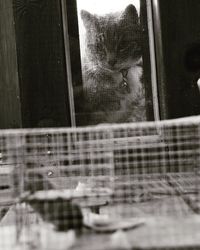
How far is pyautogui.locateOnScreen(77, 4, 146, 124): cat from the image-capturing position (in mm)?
7809

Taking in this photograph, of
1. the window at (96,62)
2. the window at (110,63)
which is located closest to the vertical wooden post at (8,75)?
the window at (96,62)

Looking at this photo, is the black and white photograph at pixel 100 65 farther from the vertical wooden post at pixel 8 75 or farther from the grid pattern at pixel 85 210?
the grid pattern at pixel 85 210

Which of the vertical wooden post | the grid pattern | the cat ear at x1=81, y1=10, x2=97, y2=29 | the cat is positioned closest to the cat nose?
the cat

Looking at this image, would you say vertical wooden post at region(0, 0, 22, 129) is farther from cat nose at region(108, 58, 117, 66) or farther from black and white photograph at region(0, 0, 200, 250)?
cat nose at region(108, 58, 117, 66)

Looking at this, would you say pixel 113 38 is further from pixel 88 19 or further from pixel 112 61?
pixel 88 19

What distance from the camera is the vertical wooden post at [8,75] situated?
25.0ft

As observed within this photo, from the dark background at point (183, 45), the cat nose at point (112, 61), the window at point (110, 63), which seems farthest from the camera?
the cat nose at point (112, 61)

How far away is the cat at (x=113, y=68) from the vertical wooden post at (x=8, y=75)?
44.8 inches

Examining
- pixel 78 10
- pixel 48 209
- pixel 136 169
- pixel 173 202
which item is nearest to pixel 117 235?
pixel 48 209

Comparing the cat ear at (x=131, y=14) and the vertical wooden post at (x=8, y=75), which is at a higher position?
the cat ear at (x=131, y=14)

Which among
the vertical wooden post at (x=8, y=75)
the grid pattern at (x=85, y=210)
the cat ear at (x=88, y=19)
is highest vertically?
the cat ear at (x=88, y=19)

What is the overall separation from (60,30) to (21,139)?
4.39 metres

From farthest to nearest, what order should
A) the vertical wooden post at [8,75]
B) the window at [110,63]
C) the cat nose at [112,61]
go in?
1. the cat nose at [112,61]
2. the window at [110,63]
3. the vertical wooden post at [8,75]

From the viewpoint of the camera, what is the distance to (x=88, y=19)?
307 inches
